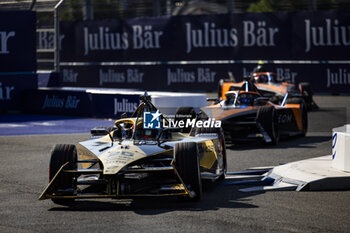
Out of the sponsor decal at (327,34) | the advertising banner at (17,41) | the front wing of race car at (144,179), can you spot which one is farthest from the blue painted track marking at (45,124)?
the sponsor decal at (327,34)

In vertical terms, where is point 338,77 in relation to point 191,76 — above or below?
above

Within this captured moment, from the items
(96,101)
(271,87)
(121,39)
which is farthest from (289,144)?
(121,39)

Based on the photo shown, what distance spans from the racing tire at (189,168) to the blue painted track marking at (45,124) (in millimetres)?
9210

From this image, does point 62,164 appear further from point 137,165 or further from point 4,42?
point 4,42

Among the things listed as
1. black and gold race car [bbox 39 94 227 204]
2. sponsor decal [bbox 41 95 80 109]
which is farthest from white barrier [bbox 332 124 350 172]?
sponsor decal [bbox 41 95 80 109]

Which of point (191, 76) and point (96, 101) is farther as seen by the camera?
point (191, 76)

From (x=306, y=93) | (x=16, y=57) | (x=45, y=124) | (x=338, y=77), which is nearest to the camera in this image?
(x=45, y=124)

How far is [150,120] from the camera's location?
9289mm

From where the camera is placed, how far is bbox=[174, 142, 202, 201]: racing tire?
7.97 metres

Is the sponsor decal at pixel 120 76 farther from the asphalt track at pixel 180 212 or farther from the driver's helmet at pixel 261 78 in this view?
the asphalt track at pixel 180 212

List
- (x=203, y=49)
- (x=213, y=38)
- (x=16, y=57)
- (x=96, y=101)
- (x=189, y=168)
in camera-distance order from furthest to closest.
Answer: (x=203, y=49) < (x=213, y=38) < (x=16, y=57) < (x=96, y=101) < (x=189, y=168)

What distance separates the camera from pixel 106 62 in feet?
101

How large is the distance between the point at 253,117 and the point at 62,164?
21.2ft

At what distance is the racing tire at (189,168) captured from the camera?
7.97m
